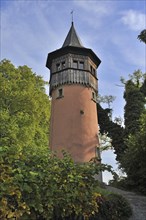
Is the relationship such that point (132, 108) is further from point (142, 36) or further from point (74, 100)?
point (142, 36)

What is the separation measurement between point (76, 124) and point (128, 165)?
4.53 metres

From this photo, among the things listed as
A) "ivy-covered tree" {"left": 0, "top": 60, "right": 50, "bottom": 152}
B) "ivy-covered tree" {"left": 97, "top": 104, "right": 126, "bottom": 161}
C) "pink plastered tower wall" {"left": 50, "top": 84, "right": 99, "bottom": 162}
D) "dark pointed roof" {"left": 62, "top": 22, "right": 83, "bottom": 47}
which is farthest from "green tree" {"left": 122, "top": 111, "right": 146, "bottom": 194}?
"dark pointed roof" {"left": 62, "top": 22, "right": 83, "bottom": 47}

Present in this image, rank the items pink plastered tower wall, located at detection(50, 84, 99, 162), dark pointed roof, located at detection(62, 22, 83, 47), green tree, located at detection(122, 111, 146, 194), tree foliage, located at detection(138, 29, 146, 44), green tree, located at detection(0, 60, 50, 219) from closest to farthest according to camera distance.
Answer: tree foliage, located at detection(138, 29, 146, 44), green tree, located at detection(122, 111, 146, 194), green tree, located at detection(0, 60, 50, 219), pink plastered tower wall, located at detection(50, 84, 99, 162), dark pointed roof, located at detection(62, 22, 83, 47)

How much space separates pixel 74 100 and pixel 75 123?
Result: 1.90 metres

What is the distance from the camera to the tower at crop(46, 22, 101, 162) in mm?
20938

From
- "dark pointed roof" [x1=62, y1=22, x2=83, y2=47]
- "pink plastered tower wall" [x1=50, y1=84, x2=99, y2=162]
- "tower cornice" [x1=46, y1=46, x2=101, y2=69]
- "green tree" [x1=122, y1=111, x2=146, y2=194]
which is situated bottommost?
"green tree" [x1=122, y1=111, x2=146, y2=194]

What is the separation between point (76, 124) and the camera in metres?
21.3

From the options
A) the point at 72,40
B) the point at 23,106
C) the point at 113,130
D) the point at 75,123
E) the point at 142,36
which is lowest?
the point at 75,123

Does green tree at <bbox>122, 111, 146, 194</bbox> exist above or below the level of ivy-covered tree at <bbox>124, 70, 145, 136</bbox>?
below

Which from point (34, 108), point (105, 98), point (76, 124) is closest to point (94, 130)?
point (76, 124)

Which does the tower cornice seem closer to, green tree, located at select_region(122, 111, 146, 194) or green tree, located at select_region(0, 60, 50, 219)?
green tree, located at select_region(0, 60, 50, 219)

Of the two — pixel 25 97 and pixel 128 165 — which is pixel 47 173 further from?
pixel 25 97

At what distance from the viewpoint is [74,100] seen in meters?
22.3

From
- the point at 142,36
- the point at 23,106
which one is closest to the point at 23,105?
the point at 23,106
